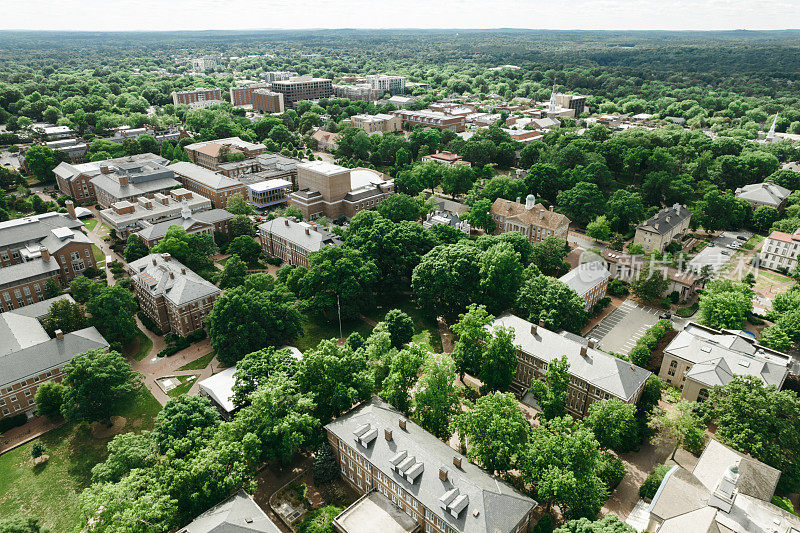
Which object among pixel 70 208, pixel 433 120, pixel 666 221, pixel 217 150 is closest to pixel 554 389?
pixel 666 221

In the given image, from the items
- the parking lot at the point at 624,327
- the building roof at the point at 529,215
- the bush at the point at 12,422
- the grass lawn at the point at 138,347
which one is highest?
the building roof at the point at 529,215

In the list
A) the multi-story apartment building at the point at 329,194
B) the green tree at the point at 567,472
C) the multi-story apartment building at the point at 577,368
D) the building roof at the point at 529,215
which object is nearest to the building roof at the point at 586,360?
the multi-story apartment building at the point at 577,368

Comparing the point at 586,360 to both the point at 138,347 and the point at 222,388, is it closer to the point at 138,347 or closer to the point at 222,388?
the point at 222,388

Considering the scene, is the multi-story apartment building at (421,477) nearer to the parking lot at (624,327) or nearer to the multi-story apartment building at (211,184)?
the parking lot at (624,327)

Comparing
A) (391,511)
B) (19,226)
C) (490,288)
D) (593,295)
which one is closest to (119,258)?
(19,226)

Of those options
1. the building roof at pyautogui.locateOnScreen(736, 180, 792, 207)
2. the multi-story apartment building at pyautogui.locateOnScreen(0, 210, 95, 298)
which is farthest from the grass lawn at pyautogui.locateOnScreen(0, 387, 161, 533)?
the building roof at pyautogui.locateOnScreen(736, 180, 792, 207)

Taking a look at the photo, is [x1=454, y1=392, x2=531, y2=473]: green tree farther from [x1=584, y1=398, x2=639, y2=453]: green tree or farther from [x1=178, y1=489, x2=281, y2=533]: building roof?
[x1=178, y1=489, x2=281, y2=533]: building roof

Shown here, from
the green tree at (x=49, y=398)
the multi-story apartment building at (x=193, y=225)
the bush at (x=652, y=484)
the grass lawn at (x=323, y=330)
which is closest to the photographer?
the bush at (x=652, y=484)
